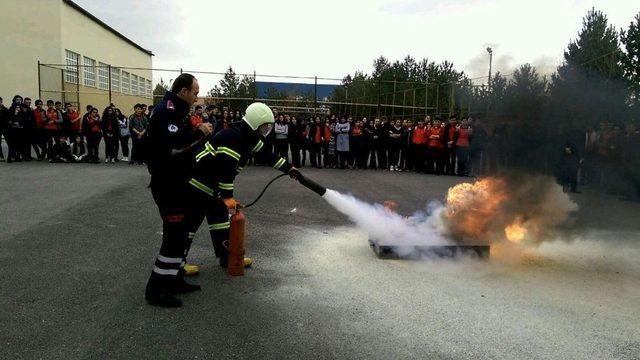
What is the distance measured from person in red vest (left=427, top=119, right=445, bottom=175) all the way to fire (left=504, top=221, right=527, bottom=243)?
9734 millimetres

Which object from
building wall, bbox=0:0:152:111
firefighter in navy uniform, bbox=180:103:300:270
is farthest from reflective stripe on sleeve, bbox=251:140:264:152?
building wall, bbox=0:0:152:111

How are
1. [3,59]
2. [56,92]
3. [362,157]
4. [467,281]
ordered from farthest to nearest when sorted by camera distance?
[3,59]
[56,92]
[362,157]
[467,281]

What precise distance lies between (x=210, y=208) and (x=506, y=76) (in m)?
5.70

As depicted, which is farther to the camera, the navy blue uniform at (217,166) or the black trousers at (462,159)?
the black trousers at (462,159)

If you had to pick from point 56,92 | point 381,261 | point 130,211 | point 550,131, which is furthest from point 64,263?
point 56,92

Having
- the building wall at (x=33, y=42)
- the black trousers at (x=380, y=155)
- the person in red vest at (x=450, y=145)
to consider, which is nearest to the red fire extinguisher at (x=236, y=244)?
the person in red vest at (x=450, y=145)

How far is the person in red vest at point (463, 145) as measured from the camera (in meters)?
15.4

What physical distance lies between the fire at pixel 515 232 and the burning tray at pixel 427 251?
66cm

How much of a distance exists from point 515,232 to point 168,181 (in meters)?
4.43

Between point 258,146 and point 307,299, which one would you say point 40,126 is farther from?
point 307,299

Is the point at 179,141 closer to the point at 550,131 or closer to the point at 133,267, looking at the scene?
the point at 133,267

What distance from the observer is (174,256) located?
4.48 metres

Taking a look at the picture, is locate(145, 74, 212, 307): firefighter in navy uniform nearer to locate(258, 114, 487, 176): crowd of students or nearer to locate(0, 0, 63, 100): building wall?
locate(258, 114, 487, 176): crowd of students

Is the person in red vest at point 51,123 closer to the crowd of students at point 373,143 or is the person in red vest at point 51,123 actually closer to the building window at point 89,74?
the crowd of students at point 373,143
